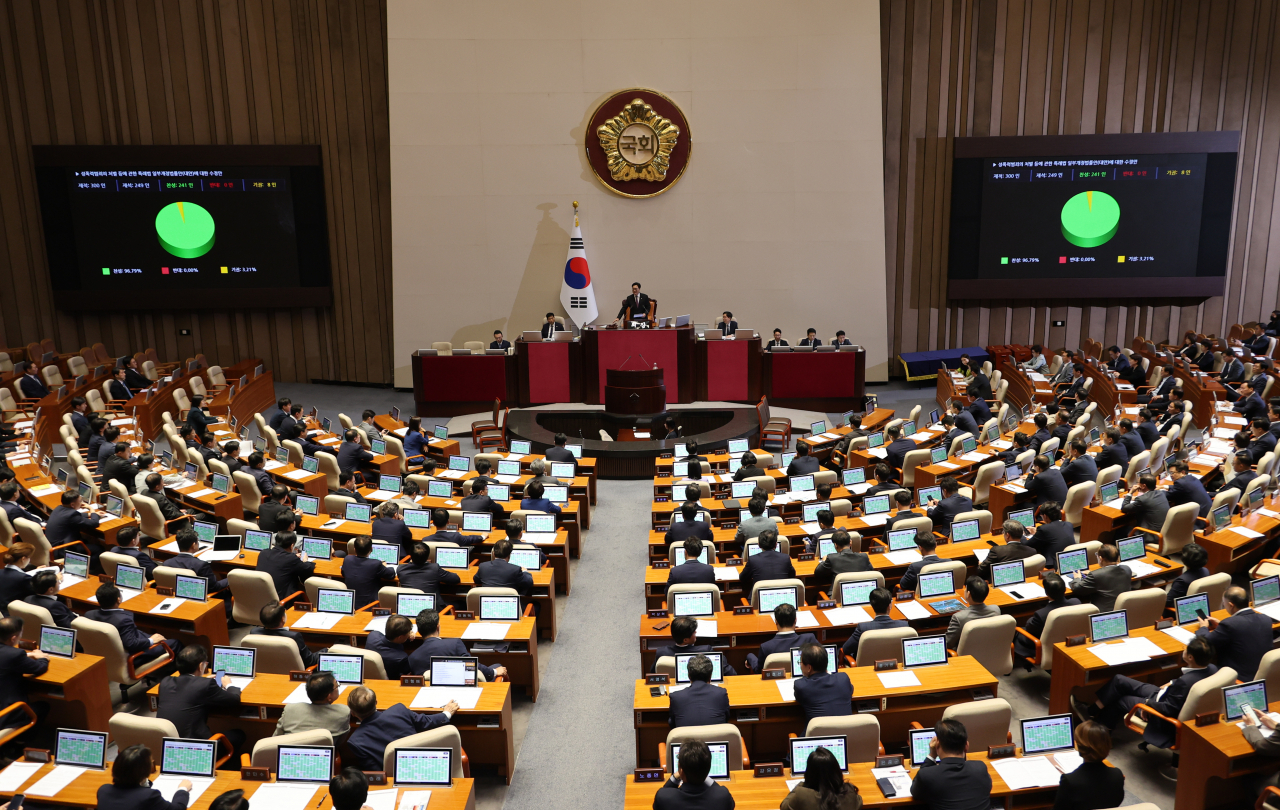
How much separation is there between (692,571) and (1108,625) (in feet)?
10.2

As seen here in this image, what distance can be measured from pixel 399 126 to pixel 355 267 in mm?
3357

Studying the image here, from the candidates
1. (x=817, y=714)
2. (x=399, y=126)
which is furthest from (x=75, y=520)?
(x=399, y=126)

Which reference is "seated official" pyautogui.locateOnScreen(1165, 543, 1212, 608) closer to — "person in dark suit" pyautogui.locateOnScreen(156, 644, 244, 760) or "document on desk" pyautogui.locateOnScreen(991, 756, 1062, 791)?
"document on desk" pyautogui.locateOnScreen(991, 756, 1062, 791)

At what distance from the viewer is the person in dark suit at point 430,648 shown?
6.08 metres

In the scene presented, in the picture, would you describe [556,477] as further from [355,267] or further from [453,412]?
[355,267]

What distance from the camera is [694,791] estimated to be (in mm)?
4352

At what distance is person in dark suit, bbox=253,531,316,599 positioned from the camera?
783cm

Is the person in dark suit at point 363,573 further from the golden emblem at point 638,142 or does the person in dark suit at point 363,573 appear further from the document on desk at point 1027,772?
the golden emblem at point 638,142

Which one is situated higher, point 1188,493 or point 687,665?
point 1188,493

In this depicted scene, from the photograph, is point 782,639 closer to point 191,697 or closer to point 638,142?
point 191,697

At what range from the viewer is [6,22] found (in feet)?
61.2

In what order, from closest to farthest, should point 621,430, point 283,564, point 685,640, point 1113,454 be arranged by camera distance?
point 685,640 < point 283,564 < point 1113,454 < point 621,430

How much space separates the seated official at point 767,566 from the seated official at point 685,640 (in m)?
1.29

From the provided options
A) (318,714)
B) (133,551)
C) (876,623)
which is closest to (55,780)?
(318,714)
